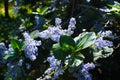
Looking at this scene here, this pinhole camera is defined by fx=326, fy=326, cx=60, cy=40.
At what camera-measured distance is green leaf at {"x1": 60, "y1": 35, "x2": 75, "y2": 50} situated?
2279 millimetres

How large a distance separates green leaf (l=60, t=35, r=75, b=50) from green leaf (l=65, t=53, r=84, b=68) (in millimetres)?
71

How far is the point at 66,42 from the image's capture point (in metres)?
2.28

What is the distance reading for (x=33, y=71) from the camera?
315 cm

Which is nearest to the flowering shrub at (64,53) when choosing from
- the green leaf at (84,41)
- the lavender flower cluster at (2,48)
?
the green leaf at (84,41)

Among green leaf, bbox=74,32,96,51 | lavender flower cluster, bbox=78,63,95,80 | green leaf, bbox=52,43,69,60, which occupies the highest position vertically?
green leaf, bbox=74,32,96,51

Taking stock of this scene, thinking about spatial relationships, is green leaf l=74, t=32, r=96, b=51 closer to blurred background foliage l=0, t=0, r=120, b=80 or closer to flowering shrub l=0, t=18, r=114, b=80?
flowering shrub l=0, t=18, r=114, b=80

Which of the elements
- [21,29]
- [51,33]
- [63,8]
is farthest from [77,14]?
[51,33]

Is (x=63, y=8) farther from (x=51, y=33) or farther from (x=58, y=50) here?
(x=58, y=50)

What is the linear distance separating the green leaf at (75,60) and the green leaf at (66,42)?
0.23 ft

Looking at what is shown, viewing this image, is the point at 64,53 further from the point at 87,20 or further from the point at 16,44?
the point at 87,20

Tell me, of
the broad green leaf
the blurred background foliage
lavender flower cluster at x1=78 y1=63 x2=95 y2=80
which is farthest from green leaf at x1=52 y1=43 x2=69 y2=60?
the blurred background foliage

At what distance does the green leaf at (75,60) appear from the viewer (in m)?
2.23

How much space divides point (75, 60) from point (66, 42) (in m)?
0.14

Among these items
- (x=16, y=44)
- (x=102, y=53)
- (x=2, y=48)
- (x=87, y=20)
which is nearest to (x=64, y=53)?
(x=102, y=53)
